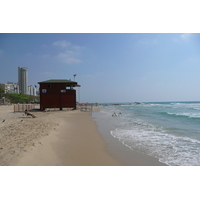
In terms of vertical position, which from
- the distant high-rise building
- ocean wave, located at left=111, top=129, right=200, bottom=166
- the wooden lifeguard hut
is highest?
the distant high-rise building

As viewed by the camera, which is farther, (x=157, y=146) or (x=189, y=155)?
(x=157, y=146)

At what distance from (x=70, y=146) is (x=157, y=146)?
4093 mm

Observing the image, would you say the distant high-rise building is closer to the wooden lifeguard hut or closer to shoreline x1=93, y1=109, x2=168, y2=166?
the wooden lifeguard hut

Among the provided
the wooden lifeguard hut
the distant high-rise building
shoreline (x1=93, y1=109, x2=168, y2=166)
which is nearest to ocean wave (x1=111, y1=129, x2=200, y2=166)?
shoreline (x1=93, y1=109, x2=168, y2=166)

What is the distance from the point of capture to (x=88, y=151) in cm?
605

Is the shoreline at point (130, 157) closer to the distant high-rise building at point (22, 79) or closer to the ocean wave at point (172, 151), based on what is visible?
the ocean wave at point (172, 151)

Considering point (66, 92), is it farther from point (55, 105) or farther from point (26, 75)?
point (26, 75)

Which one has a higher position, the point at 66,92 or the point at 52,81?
the point at 52,81

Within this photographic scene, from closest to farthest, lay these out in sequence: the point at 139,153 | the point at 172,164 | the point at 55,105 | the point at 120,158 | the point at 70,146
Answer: the point at 172,164 < the point at 120,158 < the point at 139,153 < the point at 70,146 < the point at 55,105

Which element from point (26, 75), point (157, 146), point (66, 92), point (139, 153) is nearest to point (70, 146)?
point (139, 153)

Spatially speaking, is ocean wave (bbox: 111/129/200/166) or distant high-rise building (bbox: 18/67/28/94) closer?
ocean wave (bbox: 111/129/200/166)

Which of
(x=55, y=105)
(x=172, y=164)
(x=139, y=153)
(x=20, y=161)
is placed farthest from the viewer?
Answer: (x=55, y=105)

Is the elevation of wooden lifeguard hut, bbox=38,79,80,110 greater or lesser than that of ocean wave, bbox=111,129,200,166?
greater

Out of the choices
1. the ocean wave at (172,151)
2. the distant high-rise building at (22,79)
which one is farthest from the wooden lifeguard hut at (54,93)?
the distant high-rise building at (22,79)
